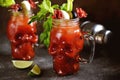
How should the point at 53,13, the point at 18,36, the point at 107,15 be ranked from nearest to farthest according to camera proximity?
the point at 53,13, the point at 18,36, the point at 107,15

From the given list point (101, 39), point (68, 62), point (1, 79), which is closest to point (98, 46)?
point (101, 39)

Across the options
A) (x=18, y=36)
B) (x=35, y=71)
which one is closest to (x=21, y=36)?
(x=18, y=36)

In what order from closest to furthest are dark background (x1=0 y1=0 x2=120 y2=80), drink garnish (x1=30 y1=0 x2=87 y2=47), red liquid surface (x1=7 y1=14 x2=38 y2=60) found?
drink garnish (x1=30 y1=0 x2=87 y2=47)
red liquid surface (x1=7 y1=14 x2=38 y2=60)
dark background (x1=0 y1=0 x2=120 y2=80)

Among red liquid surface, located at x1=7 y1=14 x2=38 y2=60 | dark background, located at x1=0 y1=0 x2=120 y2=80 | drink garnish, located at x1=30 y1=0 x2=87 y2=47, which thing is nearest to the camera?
drink garnish, located at x1=30 y1=0 x2=87 y2=47

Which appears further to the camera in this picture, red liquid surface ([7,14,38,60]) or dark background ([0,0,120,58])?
dark background ([0,0,120,58])

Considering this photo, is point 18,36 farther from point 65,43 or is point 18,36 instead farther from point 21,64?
point 65,43

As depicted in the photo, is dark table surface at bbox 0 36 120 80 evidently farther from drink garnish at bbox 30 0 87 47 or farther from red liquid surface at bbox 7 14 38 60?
drink garnish at bbox 30 0 87 47

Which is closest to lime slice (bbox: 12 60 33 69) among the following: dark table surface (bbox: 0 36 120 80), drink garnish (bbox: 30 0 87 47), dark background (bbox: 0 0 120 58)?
dark table surface (bbox: 0 36 120 80)

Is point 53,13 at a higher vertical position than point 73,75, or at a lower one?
higher
